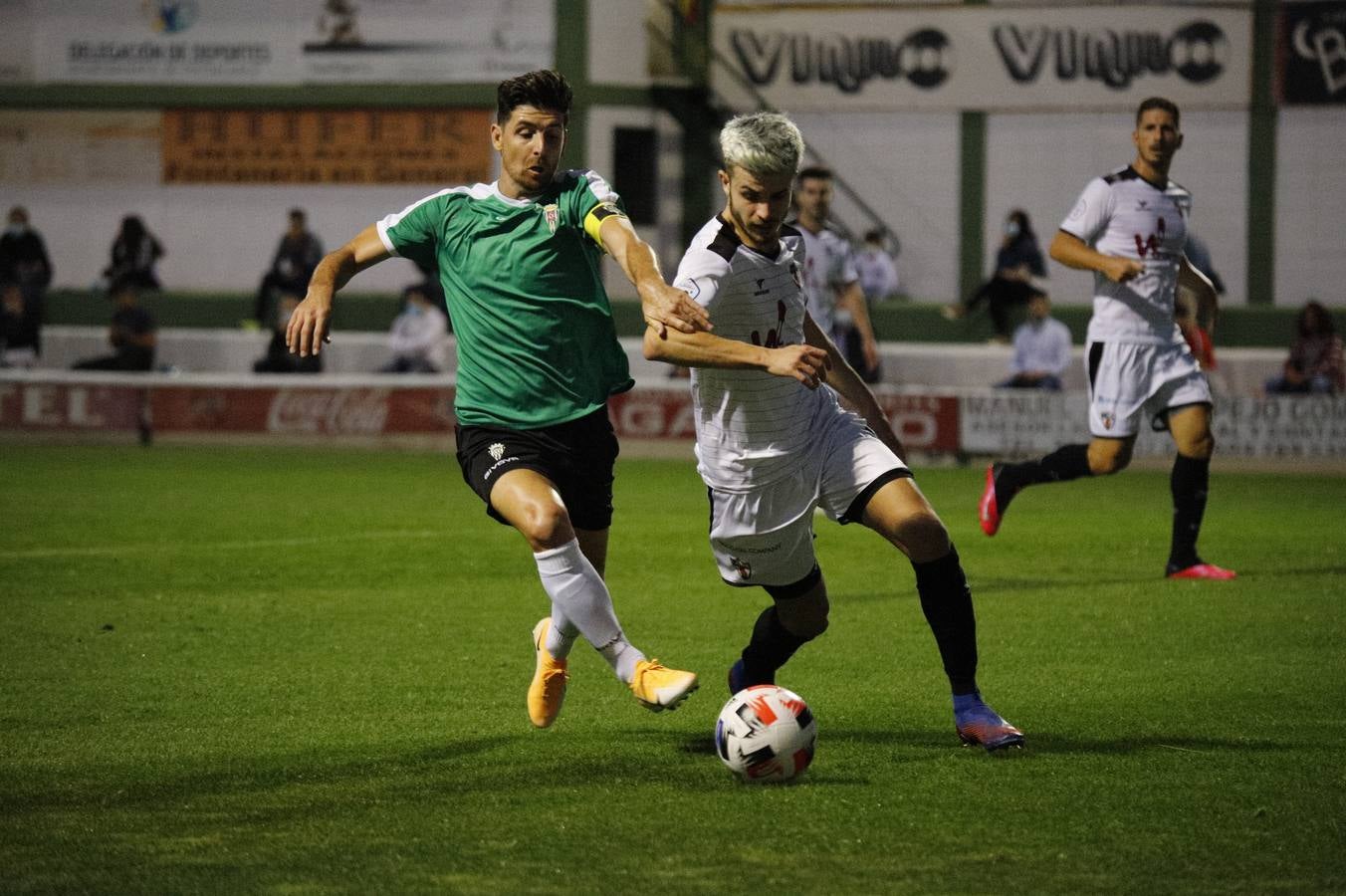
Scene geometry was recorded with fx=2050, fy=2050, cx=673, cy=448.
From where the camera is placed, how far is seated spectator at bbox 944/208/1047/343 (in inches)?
982

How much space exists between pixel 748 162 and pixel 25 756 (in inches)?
114

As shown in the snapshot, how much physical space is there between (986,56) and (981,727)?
23262 mm

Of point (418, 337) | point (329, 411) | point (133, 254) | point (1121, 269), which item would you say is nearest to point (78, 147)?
point (133, 254)

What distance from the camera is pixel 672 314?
568 centimetres

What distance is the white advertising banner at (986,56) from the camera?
2770cm

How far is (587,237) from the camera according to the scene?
6617mm

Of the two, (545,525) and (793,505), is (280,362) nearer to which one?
(545,525)

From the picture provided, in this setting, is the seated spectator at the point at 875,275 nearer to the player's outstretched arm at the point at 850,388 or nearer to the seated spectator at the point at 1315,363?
the seated spectator at the point at 1315,363

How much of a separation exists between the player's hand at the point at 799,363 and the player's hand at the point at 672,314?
223 mm

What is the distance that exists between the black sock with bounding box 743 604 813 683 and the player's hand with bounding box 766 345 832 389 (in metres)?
1.23

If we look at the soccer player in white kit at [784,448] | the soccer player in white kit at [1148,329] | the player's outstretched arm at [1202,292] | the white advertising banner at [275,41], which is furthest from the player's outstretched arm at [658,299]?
the white advertising banner at [275,41]

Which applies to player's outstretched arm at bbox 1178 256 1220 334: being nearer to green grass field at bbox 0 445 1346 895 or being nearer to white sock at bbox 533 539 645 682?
green grass field at bbox 0 445 1346 895

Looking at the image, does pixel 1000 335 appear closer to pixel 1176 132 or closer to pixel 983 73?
pixel 983 73

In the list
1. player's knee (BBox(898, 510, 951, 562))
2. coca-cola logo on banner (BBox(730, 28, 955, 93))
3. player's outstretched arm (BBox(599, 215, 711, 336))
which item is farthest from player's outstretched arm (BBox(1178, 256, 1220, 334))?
coca-cola logo on banner (BBox(730, 28, 955, 93))
